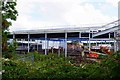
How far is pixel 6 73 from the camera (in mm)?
13344

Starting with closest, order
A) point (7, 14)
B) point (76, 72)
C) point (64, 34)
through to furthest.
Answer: point (76, 72) → point (7, 14) → point (64, 34)

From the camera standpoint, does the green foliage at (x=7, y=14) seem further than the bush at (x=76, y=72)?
Yes

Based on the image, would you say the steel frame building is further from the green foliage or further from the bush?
the bush

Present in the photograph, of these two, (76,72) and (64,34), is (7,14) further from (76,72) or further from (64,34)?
(64,34)

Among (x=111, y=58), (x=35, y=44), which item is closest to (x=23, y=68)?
(x=111, y=58)

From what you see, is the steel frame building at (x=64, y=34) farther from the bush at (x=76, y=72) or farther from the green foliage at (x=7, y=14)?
the bush at (x=76, y=72)

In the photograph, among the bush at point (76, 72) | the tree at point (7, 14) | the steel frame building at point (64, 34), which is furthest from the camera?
the steel frame building at point (64, 34)

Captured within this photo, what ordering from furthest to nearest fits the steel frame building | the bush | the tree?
the steel frame building, the tree, the bush

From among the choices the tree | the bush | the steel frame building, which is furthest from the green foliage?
the steel frame building

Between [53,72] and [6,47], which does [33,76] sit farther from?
[6,47]

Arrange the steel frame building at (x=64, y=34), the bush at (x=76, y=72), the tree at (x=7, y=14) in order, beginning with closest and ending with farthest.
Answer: the bush at (x=76, y=72)
the tree at (x=7, y=14)
the steel frame building at (x=64, y=34)

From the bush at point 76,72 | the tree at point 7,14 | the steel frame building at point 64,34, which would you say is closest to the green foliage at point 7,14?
the tree at point 7,14

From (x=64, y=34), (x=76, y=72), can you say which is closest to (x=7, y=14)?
(x=76, y=72)

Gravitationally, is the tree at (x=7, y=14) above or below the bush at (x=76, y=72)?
above
